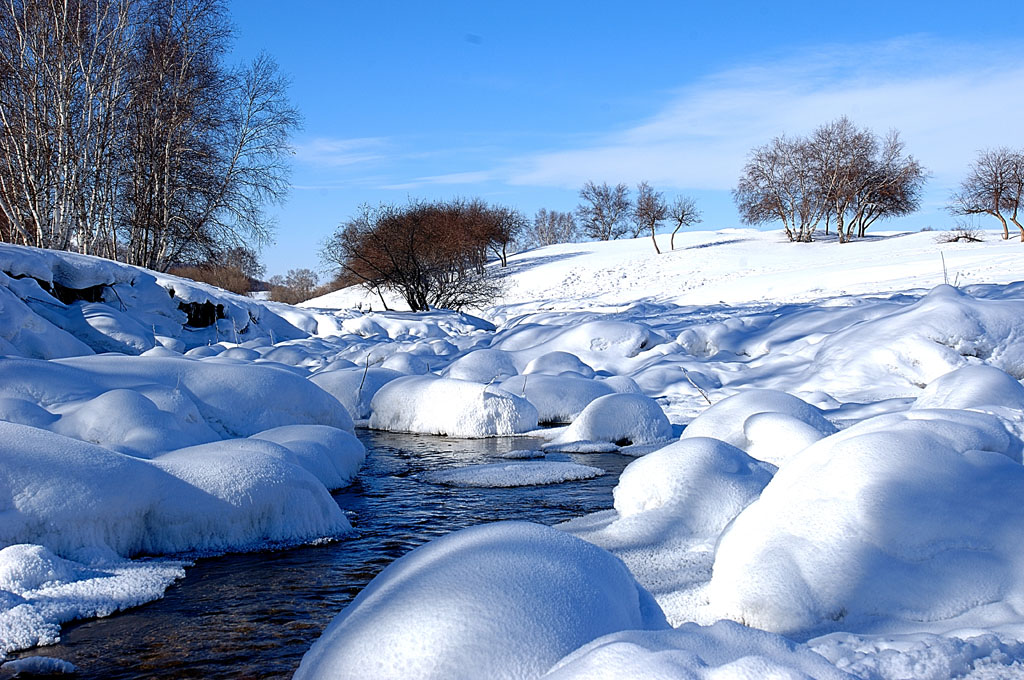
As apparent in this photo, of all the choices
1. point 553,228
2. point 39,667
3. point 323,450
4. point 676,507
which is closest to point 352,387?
point 323,450

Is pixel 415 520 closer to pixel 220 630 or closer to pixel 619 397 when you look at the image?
pixel 220 630

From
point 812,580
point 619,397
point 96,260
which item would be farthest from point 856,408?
point 96,260

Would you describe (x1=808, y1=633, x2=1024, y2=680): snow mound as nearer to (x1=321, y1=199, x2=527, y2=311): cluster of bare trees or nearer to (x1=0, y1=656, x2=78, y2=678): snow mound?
(x1=0, y1=656, x2=78, y2=678): snow mound

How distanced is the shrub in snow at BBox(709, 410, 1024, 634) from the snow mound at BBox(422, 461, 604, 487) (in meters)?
2.63

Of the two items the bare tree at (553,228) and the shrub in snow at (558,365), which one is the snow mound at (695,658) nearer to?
the shrub in snow at (558,365)

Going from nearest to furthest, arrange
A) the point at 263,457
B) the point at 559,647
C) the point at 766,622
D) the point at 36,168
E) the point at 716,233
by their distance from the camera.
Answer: the point at 559,647 < the point at 766,622 < the point at 263,457 < the point at 36,168 < the point at 716,233

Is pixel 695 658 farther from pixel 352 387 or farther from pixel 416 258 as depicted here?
pixel 416 258

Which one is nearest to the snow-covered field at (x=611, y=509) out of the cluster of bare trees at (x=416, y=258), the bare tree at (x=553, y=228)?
the cluster of bare trees at (x=416, y=258)

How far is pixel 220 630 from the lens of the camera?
9.97ft

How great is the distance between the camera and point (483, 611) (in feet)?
7.13

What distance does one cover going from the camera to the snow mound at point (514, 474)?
572 centimetres

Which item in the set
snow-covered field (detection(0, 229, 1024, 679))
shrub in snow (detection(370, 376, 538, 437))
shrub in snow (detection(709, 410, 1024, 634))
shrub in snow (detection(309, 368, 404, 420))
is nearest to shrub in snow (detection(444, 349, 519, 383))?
snow-covered field (detection(0, 229, 1024, 679))

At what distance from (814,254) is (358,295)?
69.0 feet

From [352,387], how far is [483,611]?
6983 millimetres
